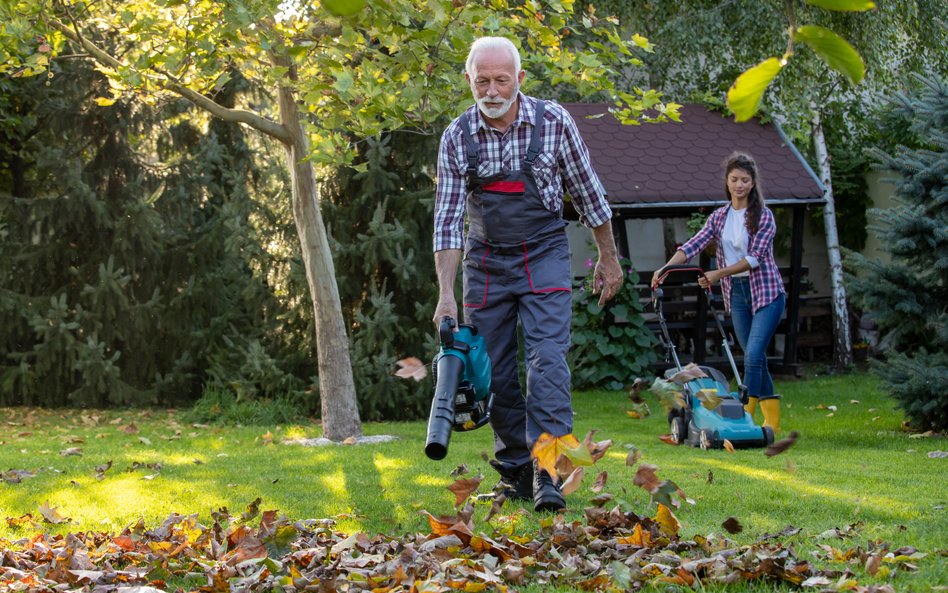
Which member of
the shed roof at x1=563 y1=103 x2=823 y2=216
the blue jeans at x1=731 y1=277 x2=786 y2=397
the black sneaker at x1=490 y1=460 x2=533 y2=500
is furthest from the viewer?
the shed roof at x1=563 y1=103 x2=823 y2=216

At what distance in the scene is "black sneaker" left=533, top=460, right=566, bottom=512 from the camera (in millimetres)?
4631

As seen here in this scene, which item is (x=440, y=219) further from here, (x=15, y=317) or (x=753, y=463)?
(x=15, y=317)

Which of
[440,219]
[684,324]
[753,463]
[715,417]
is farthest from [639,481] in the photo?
[684,324]

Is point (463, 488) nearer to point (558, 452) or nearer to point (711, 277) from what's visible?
point (558, 452)

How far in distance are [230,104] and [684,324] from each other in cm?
603

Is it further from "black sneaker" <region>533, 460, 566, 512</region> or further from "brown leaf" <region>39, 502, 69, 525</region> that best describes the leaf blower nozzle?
"brown leaf" <region>39, 502, 69, 525</region>

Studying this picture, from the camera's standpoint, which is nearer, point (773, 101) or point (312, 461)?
point (312, 461)

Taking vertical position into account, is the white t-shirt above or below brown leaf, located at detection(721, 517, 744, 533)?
above

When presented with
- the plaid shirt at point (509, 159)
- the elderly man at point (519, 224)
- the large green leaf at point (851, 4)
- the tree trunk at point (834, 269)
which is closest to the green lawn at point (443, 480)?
the elderly man at point (519, 224)

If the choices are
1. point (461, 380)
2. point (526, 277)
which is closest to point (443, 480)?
point (526, 277)

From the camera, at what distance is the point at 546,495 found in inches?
182

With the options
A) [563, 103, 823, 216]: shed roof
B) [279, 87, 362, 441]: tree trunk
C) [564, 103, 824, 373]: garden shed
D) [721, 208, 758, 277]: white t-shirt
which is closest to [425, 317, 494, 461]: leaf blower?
[721, 208, 758, 277]: white t-shirt

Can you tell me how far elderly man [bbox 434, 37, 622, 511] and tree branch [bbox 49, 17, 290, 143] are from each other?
3.91m

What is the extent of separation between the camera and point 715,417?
739cm
